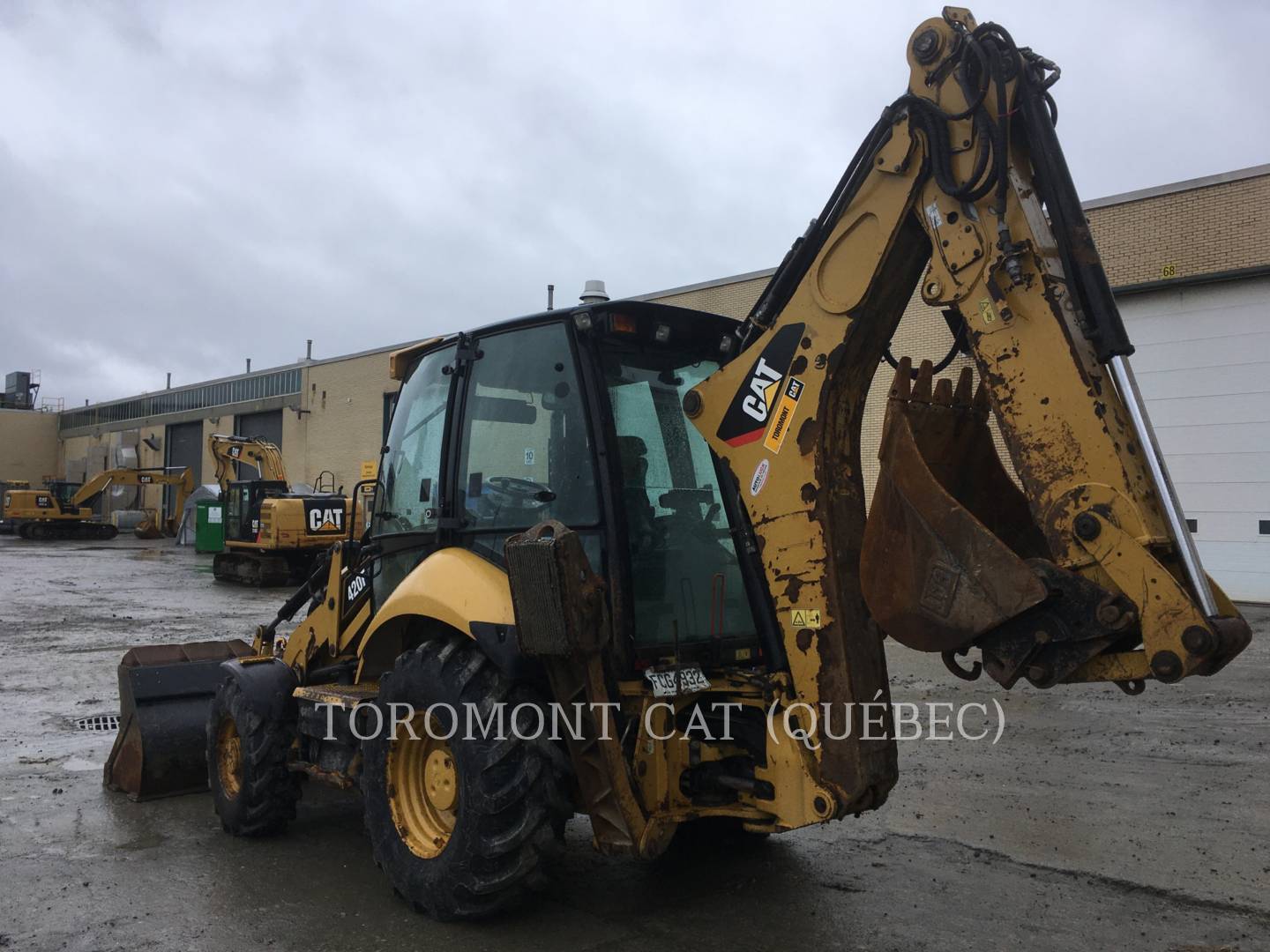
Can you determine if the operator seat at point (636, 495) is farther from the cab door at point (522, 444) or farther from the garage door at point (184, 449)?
the garage door at point (184, 449)

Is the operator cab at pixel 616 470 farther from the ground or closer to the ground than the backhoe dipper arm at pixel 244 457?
closer to the ground

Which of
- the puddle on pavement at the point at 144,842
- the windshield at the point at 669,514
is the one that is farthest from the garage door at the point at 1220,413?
the puddle on pavement at the point at 144,842

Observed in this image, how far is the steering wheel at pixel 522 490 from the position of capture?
4.37 m

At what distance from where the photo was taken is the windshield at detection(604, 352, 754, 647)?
14.0ft

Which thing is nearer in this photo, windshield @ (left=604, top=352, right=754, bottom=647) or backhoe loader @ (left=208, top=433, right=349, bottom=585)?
windshield @ (left=604, top=352, right=754, bottom=647)

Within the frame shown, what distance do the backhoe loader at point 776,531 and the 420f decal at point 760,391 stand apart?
0.01 m

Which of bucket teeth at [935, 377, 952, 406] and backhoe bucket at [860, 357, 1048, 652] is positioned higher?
bucket teeth at [935, 377, 952, 406]

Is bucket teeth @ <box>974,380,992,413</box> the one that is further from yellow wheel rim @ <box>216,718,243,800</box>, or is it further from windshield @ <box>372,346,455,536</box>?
yellow wheel rim @ <box>216,718,243,800</box>

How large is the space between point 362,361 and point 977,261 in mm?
35169

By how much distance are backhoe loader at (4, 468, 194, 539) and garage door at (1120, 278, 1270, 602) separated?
114ft

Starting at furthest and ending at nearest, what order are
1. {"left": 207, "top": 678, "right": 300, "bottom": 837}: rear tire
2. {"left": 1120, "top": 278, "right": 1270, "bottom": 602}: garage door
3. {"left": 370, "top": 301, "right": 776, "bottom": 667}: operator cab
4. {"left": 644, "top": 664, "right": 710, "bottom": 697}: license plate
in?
{"left": 1120, "top": 278, "right": 1270, "bottom": 602}: garage door, {"left": 207, "top": 678, "right": 300, "bottom": 837}: rear tire, {"left": 370, "top": 301, "right": 776, "bottom": 667}: operator cab, {"left": 644, "top": 664, "right": 710, "bottom": 697}: license plate

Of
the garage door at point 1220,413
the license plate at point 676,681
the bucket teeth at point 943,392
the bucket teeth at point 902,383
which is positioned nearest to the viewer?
the bucket teeth at point 902,383

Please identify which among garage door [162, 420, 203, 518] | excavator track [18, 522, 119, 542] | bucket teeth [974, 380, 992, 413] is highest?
garage door [162, 420, 203, 518]

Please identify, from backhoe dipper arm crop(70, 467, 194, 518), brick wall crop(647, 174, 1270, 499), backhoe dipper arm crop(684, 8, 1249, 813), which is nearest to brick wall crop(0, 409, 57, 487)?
backhoe dipper arm crop(70, 467, 194, 518)
